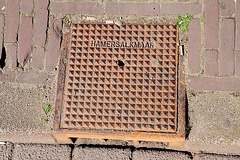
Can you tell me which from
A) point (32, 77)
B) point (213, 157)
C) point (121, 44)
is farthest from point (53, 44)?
point (213, 157)

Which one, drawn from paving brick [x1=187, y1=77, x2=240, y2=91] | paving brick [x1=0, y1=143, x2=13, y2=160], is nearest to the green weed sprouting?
paving brick [x1=187, y1=77, x2=240, y2=91]

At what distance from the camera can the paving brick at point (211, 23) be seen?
8.95 feet

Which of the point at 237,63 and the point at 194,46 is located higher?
the point at 194,46

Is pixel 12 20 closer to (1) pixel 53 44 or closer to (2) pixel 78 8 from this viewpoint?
(1) pixel 53 44

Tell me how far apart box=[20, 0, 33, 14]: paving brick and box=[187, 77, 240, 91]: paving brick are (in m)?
2.07

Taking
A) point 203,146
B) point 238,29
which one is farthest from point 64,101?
point 238,29

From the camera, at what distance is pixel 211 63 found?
2.70m

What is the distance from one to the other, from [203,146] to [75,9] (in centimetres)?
219

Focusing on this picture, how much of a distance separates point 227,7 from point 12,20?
2.57m

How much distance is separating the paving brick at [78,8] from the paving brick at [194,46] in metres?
1.09

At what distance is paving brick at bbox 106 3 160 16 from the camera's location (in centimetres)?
284

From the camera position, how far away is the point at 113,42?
8.83 ft

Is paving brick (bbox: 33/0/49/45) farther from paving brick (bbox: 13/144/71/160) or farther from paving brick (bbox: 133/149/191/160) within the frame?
paving brick (bbox: 133/149/191/160)

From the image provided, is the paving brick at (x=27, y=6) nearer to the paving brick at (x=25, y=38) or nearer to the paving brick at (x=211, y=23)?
the paving brick at (x=25, y=38)
